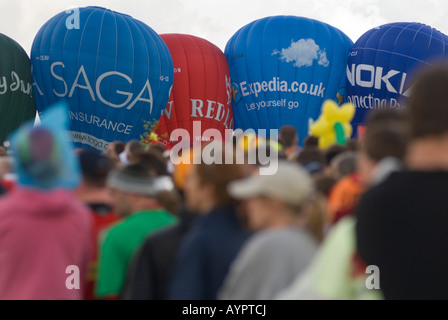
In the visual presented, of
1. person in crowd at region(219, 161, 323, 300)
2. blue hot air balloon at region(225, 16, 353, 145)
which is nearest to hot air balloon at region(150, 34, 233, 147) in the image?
blue hot air balloon at region(225, 16, 353, 145)

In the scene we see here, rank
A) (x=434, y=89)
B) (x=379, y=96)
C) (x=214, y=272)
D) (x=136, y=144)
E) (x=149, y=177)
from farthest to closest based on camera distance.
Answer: (x=379, y=96) → (x=136, y=144) → (x=149, y=177) → (x=214, y=272) → (x=434, y=89)

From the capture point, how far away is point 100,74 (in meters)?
18.9

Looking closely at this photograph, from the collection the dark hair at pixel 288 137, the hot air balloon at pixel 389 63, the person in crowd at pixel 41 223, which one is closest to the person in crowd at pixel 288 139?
the dark hair at pixel 288 137

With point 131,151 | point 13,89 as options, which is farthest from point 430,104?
point 13,89

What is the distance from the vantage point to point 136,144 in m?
6.89

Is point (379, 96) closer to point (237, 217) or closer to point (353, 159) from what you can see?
point (353, 159)

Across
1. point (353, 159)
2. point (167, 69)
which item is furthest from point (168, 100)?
point (353, 159)

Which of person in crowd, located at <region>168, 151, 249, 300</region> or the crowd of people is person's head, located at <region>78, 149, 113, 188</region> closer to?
the crowd of people

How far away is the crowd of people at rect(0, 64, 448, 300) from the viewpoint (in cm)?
248

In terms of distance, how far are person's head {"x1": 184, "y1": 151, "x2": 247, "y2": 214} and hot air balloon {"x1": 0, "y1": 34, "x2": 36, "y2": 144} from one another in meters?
16.6

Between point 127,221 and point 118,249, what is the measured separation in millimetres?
140

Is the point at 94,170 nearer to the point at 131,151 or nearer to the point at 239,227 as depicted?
the point at 239,227
